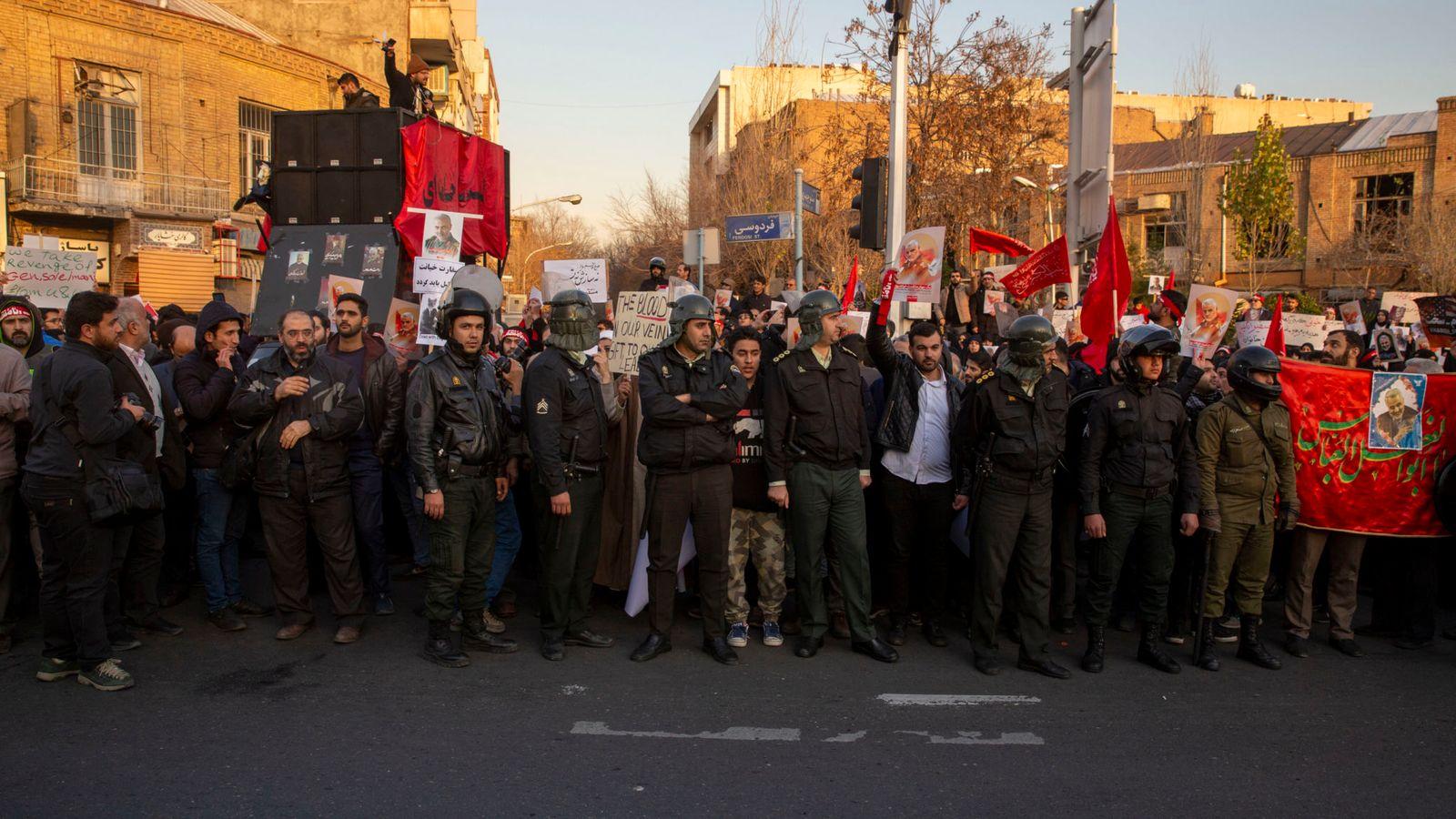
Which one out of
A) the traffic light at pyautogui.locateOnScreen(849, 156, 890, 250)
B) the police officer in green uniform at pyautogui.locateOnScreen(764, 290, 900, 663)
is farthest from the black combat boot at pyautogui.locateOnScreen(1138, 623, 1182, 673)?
the traffic light at pyautogui.locateOnScreen(849, 156, 890, 250)

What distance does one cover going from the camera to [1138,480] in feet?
20.5

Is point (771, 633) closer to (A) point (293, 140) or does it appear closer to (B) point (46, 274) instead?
(A) point (293, 140)

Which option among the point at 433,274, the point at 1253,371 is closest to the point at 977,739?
the point at 1253,371

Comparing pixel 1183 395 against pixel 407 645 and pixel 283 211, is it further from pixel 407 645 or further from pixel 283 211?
pixel 283 211

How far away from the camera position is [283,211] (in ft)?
37.2

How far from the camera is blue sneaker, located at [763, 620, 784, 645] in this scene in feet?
21.7

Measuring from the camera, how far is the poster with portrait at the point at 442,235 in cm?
999

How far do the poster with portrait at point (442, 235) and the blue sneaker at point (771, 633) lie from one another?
5.19 m

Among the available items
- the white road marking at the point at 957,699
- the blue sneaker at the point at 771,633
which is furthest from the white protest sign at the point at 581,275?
the white road marking at the point at 957,699

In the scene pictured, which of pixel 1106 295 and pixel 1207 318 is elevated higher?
pixel 1106 295

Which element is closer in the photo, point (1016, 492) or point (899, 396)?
point (1016, 492)

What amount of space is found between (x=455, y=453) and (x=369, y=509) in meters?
1.36

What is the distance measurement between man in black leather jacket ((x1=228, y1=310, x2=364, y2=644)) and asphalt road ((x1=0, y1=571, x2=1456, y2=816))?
35 cm

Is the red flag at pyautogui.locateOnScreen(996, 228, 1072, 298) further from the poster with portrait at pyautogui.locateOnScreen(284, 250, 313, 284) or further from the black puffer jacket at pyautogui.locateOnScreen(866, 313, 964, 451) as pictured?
the poster with portrait at pyautogui.locateOnScreen(284, 250, 313, 284)
